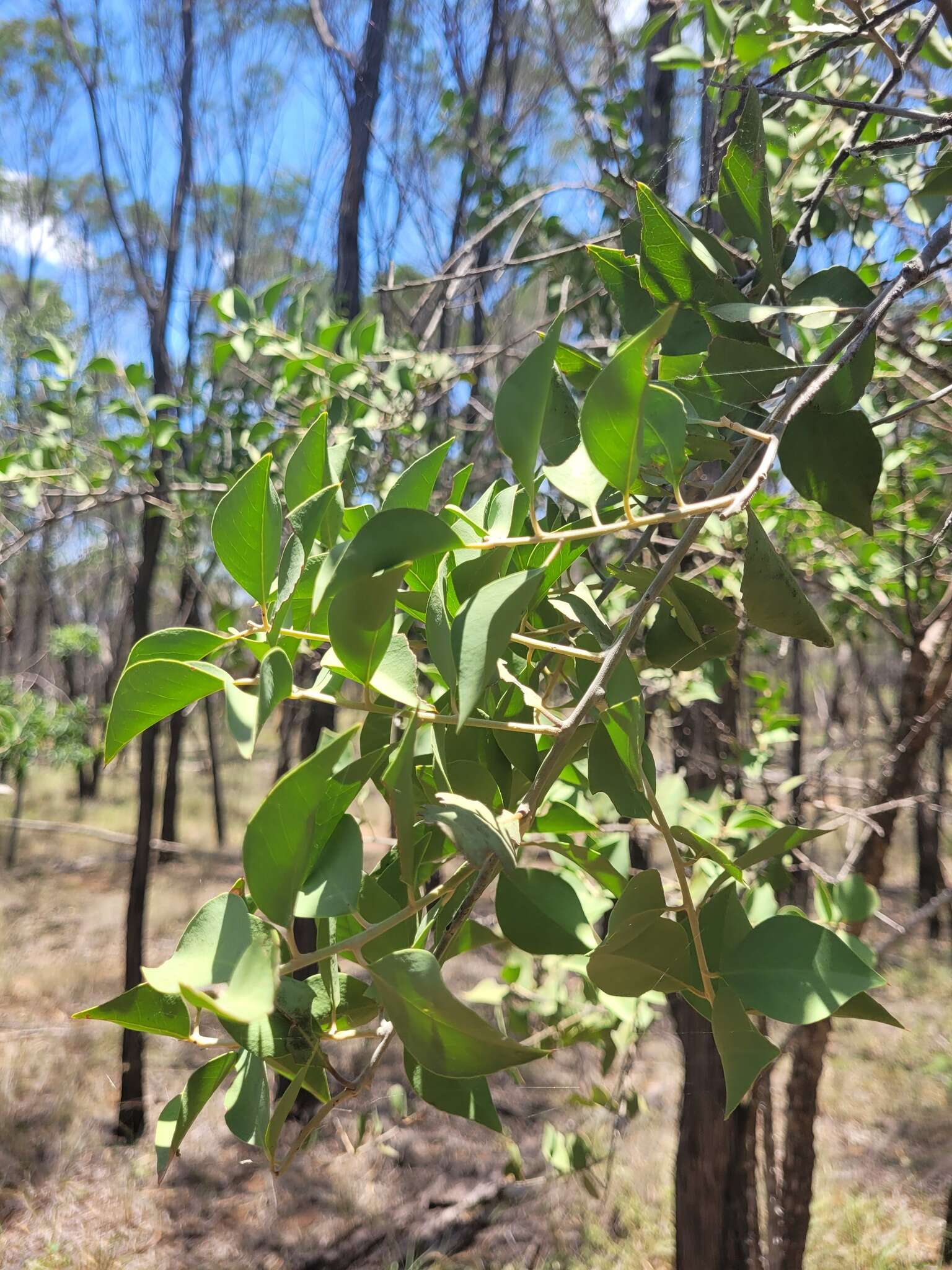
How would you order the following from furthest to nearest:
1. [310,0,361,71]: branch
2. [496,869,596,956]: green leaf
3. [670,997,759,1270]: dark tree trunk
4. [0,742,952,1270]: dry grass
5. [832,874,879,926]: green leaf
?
[0,742,952,1270]: dry grass
[310,0,361,71]: branch
[670,997,759,1270]: dark tree trunk
[832,874,879,926]: green leaf
[496,869,596,956]: green leaf

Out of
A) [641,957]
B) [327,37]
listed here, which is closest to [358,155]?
[327,37]

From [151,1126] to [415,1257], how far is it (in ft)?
3.23

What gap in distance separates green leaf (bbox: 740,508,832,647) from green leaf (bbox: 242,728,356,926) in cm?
11

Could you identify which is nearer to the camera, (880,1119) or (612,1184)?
(612,1184)

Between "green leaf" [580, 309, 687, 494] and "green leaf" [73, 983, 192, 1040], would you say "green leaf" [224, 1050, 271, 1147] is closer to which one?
"green leaf" [73, 983, 192, 1040]

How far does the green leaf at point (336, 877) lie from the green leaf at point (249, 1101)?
0.04m

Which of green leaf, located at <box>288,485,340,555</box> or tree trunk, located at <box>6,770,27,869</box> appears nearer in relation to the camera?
green leaf, located at <box>288,485,340,555</box>

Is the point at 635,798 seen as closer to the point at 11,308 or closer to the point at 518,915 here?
the point at 518,915

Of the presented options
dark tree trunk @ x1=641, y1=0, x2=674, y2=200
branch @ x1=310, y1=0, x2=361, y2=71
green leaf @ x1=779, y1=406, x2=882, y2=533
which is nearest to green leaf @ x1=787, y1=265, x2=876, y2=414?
green leaf @ x1=779, y1=406, x2=882, y2=533

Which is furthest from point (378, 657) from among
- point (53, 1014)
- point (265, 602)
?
point (53, 1014)

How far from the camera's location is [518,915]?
0.24 meters

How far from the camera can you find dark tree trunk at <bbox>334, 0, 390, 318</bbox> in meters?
1.81

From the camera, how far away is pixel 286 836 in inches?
6.4

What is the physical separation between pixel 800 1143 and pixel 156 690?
103 centimetres
